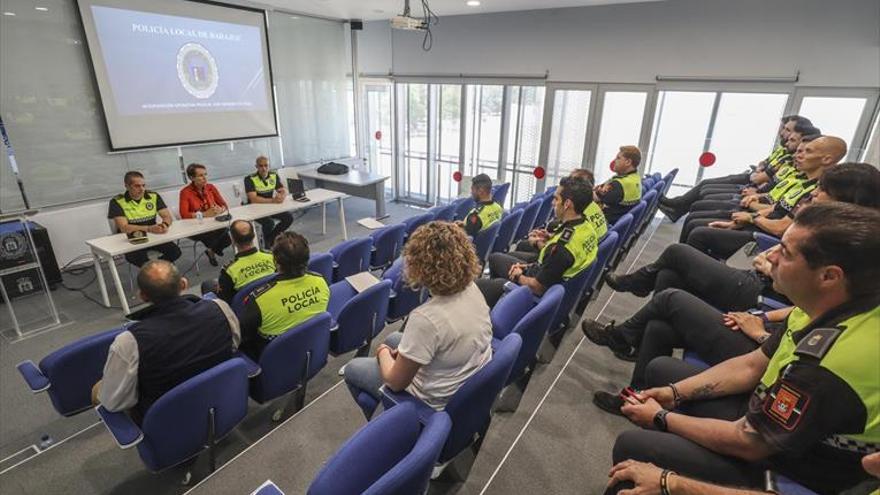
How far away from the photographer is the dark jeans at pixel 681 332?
71.2 inches

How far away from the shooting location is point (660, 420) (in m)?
1.49

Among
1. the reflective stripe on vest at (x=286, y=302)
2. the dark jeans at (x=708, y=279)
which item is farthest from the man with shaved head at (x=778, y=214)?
the reflective stripe on vest at (x=286, y=302)

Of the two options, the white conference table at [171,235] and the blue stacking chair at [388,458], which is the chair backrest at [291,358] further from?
the white conference table at [171,235]

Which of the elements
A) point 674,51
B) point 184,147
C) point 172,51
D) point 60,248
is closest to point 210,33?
point 172,51

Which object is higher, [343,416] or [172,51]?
[172,51]

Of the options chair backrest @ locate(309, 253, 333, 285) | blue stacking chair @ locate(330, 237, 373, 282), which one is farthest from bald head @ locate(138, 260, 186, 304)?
blue stacking chair @ locate(330, 237, 373, 282)

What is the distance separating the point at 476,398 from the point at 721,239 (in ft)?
8.70

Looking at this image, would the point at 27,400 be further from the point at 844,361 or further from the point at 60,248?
the point at 844,361

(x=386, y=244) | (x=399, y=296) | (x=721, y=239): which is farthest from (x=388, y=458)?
(x=721, y=239)

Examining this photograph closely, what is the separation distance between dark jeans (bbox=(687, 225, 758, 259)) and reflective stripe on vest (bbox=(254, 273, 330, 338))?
2944 mm

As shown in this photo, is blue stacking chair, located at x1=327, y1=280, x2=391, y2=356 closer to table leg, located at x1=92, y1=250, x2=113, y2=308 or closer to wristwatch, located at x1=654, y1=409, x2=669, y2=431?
wristwatch, located at x1=654, y1=409, x2=669, y2=431

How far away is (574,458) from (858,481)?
1.11 metres

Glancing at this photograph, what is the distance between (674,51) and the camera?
202 inches

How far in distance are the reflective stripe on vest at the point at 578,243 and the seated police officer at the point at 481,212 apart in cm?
118
